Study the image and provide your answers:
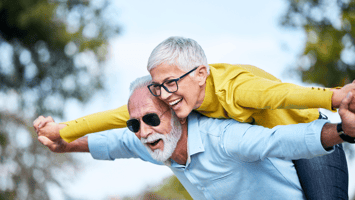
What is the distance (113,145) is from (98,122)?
17.4 inches

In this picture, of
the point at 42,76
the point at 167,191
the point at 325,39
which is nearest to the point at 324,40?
the point at 325,39

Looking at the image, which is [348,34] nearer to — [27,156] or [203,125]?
[203,125]

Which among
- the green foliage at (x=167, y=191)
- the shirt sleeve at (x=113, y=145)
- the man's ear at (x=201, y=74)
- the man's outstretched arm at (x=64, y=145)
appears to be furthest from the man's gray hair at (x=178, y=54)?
the green foliage at (x=167, y=191)

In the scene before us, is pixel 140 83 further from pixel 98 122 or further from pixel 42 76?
pixel 42 76

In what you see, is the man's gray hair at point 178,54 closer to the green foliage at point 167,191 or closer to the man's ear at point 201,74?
the man's ear at point 201,74

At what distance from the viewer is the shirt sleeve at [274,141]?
1648 mm

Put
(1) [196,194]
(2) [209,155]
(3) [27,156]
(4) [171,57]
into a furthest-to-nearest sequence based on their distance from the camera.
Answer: (3) [27,156]
(1) [196,194]
(2) [209,155]
(4) [171,57]

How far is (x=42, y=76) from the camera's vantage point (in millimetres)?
9773

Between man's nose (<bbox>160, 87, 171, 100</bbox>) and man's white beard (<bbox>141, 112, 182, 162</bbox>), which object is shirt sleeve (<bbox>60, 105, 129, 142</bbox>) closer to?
man's white beard (<bbox>141, 112, 182, 162</bbox>)

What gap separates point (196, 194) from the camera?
8.37 ft

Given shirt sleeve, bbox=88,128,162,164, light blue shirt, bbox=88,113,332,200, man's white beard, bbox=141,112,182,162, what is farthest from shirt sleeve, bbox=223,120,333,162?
shirt sleeve, bbox=88,128,162,164

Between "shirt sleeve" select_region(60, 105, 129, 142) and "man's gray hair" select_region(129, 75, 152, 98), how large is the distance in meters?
0.18

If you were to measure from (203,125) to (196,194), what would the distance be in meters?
0.53

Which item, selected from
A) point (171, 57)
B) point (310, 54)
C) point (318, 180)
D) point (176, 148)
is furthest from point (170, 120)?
point (310, 54)
